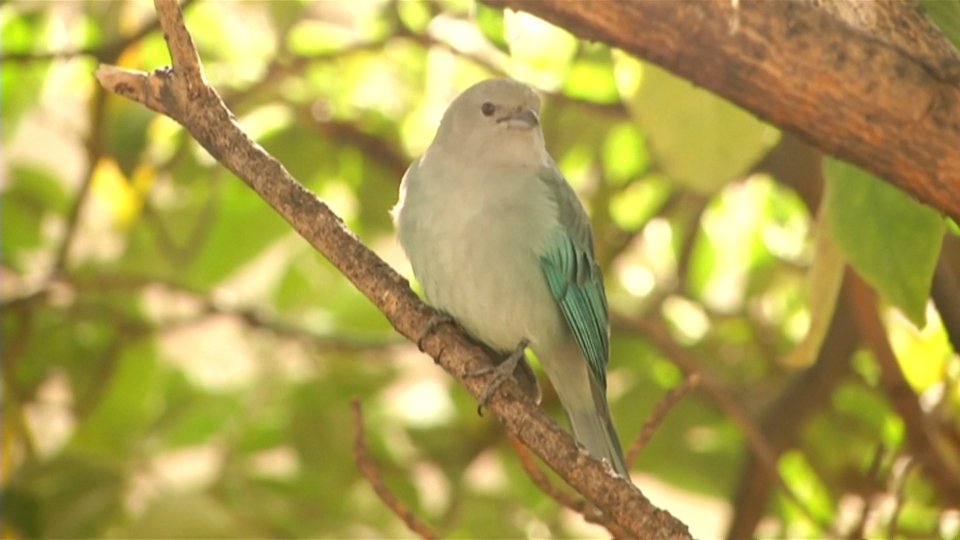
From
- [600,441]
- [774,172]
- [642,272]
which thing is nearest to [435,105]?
[642,272]

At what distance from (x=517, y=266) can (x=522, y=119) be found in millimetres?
298

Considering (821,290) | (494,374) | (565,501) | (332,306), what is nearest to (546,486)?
(565,501)

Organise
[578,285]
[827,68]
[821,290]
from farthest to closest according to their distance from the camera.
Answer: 1. [578,285]
2. [821,290]
3. [827,68]

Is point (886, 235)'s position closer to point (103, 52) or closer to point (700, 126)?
point (700, 126)

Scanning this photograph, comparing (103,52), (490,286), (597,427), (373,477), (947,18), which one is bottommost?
(373,477)

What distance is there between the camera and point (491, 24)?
6.49 ft

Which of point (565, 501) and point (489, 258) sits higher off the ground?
point (489, 258)

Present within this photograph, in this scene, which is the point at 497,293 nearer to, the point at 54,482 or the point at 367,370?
the point at 367,370

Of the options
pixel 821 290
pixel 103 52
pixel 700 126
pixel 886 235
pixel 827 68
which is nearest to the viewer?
pixel 827 68

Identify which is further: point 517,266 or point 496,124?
point 496,124

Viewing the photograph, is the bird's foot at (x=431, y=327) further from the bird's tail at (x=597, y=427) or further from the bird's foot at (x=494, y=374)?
the bird's tail at (x=597, y=427)

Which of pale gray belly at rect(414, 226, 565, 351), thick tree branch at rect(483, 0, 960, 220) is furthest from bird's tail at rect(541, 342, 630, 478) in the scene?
thick tree branch at rect(483, 0, 960, 220)

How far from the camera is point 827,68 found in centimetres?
139

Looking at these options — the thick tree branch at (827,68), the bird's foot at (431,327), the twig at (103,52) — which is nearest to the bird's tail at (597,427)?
the bird's foot at (431,327)
